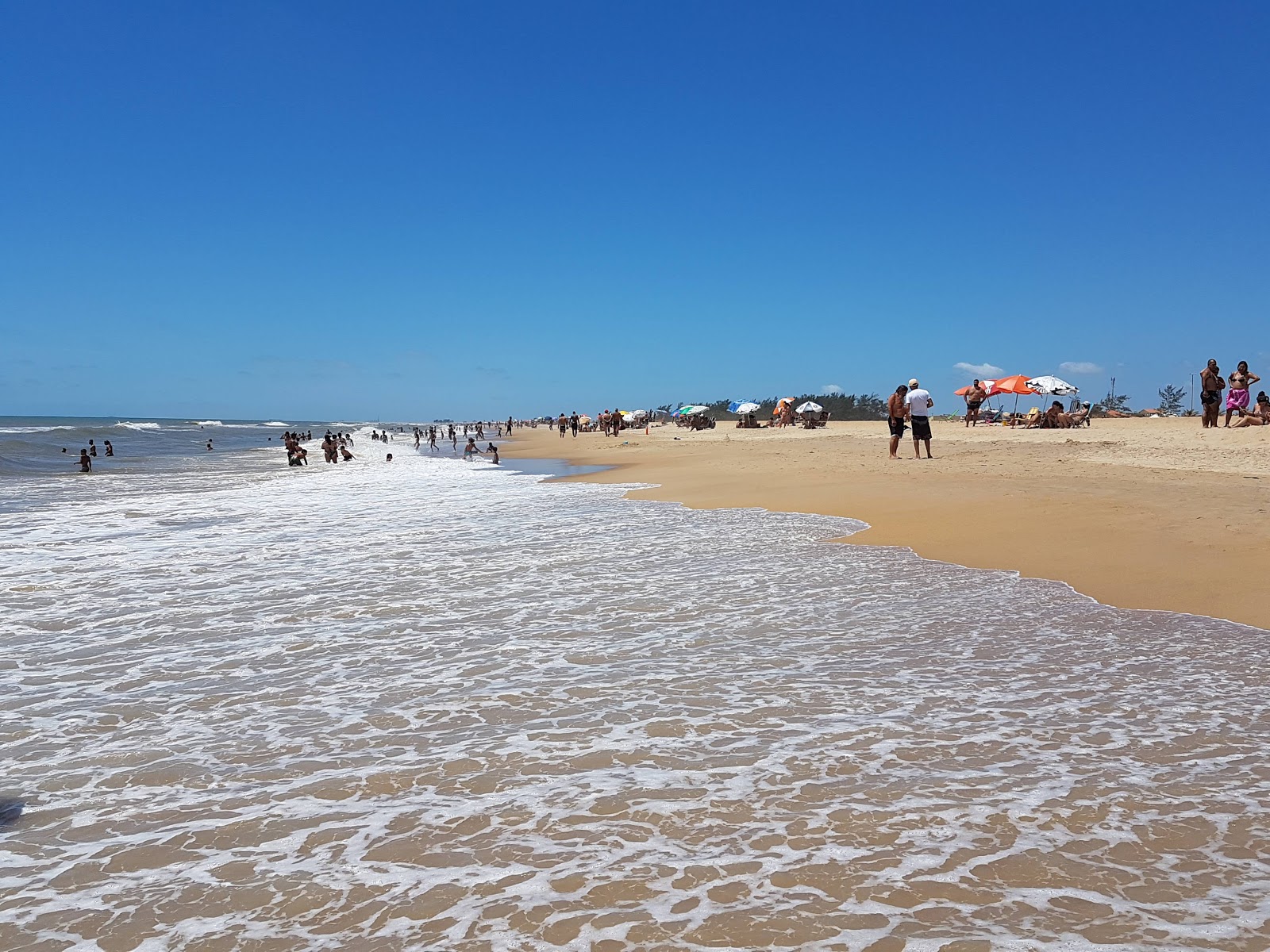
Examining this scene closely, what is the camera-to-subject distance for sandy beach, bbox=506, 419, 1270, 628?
7.01m

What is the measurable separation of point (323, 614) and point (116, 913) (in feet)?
13.3

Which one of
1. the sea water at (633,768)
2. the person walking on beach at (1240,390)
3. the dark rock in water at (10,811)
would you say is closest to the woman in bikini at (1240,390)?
→ the person walking on beach at (1240,390)

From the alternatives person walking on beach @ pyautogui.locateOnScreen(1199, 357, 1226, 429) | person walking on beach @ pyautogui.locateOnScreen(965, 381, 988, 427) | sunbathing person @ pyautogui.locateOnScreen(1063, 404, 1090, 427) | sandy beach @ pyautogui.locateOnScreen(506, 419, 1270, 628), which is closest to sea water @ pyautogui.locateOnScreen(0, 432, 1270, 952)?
sandy beach @ pyautogui.locateOnScreen(506, 419, 1270, 628)

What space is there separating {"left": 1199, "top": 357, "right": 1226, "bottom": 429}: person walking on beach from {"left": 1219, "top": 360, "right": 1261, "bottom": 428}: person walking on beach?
0.85 feet

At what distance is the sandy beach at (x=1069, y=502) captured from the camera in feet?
23.0

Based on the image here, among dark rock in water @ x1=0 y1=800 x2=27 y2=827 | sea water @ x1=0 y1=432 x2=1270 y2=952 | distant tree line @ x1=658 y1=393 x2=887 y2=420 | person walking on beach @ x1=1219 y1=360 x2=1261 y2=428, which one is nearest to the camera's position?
→ sea water @ x1=0 y1=432 x2=1270 y2=952

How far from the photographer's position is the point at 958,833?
2.89 metres

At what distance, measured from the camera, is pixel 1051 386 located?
39.0 meters

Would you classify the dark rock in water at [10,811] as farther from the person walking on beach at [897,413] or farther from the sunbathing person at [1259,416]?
the sunbathing person at [1259,416]

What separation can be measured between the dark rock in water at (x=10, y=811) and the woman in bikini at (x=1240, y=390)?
27.5 meters

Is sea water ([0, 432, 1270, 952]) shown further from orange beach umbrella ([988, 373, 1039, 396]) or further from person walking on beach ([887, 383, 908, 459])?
A: orange beach umbrella ([988, 373, 1039, 396])

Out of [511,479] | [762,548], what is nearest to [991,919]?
[762,548]

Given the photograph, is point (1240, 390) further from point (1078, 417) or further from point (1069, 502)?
point (1069, 502)

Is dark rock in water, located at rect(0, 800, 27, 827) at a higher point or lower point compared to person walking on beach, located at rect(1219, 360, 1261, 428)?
lower
